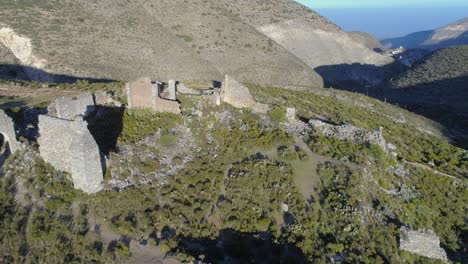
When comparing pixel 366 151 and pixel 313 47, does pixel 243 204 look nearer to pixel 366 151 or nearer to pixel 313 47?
pixel 366 151

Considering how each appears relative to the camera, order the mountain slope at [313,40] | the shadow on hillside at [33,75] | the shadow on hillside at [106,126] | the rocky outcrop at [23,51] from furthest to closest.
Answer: the mountain slope at [313,40]
the rocky outcrop at [23,51]
the shadow on hillside at [33,75]
the shadow on hillside at [106,126]

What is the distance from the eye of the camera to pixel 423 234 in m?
Answer: 19.2

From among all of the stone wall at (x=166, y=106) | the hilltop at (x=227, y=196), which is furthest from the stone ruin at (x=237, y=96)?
the stone wall at (x=166, y=106)

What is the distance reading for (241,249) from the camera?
16750mm

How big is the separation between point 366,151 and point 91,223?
17.4m

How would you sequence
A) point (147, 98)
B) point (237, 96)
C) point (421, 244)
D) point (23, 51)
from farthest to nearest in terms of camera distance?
point (23, 51), point (237, 96), point (147, 98), point (421, 244)

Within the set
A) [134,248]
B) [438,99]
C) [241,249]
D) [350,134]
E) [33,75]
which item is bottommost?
[438,99]

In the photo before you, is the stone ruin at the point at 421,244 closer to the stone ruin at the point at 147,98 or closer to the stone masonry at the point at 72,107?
the stone ruin at the point at 147,98

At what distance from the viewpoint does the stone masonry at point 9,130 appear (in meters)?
18.9

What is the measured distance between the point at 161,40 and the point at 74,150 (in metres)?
57.3

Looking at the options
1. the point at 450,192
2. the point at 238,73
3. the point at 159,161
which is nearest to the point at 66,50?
the point at 238,73

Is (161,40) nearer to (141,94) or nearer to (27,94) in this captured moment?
(27,94)

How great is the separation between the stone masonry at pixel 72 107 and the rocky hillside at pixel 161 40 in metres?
31.6

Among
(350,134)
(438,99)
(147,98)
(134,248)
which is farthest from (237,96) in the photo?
(438,99)
